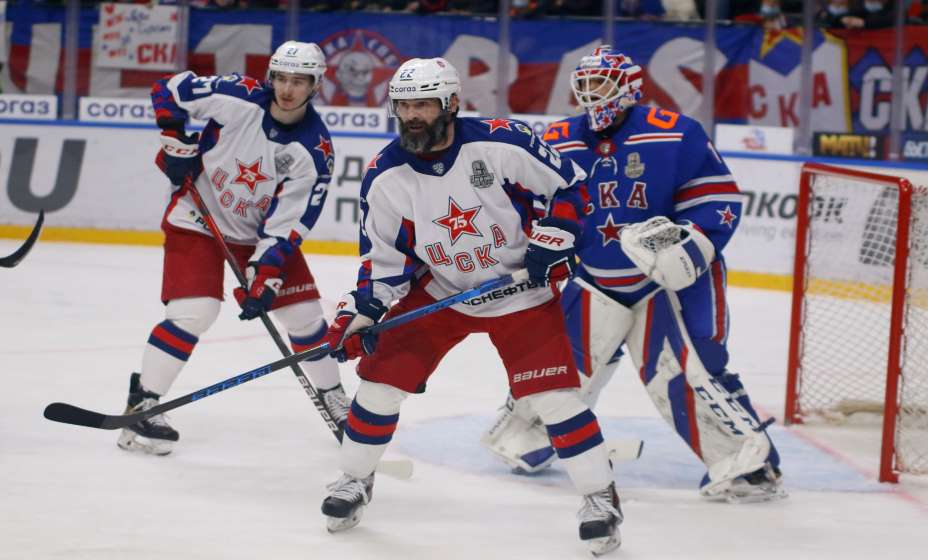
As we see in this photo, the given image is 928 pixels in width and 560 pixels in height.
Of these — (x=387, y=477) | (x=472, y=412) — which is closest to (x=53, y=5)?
(x=472, y=412)

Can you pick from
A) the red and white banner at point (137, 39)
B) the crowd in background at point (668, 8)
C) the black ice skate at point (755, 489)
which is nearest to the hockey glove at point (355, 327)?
the black ice skate at point (755, 489)

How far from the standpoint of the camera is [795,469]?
3908mm

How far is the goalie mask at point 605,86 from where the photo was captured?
3449 millimetres

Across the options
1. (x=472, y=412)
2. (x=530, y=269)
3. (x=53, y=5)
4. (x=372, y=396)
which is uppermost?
(x=53, y=5)

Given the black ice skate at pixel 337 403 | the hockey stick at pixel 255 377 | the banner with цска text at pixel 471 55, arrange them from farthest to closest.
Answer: the banner with цска text at pixel 471 55 < the black ice skate at pixel 337 403 < the hockey stick at pixel 255 377

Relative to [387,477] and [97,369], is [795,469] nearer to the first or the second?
[387,477]

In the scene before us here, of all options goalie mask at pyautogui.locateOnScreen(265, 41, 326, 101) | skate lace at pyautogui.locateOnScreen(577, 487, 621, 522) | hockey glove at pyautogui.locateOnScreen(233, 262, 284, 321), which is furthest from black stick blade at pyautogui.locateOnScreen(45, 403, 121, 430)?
skate lace at pyautogui.locateOnScreen(577, 487, 621, 522)

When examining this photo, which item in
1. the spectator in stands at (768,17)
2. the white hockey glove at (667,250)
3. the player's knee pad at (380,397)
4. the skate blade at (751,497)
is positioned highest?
the spectator in stands at (768,17)

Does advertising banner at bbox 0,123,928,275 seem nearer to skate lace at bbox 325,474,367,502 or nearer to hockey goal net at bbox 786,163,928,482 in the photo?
hockey goal net at bbox 786,163,928,482

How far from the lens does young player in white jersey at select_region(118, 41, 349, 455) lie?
3.78 metres

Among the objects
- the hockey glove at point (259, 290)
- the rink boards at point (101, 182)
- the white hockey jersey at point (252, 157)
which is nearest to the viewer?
the hockey glove at point (259, 290)

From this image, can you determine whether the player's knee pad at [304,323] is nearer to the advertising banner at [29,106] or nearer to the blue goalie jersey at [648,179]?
the blue goalie jersey at [648,179]

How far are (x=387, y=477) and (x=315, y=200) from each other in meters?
0.82

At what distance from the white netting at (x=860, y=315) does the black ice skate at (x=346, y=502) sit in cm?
157
